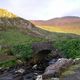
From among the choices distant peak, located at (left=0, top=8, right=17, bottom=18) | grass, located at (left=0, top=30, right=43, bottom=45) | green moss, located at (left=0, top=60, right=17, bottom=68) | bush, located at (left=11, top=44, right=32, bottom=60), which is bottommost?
grass, located at (left=0, top=30, right=43, bottom=45)

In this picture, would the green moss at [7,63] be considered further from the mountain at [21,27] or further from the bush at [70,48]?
the mountain at [21,27]

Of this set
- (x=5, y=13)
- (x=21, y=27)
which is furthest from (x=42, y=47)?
(x=5, y=13)

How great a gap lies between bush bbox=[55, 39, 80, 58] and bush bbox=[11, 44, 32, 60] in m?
12.5

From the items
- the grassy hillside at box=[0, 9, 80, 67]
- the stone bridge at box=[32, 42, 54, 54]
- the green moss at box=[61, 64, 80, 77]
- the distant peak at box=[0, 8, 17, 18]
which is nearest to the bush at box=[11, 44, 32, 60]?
the grassy hillside at box=[0, 9, 80, 67]

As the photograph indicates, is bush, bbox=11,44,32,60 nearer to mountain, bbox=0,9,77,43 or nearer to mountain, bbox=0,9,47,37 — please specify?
mountain, bbox=0,9,77,43

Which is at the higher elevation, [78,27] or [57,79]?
[57,79]

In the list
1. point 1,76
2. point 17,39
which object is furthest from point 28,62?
point 17,39

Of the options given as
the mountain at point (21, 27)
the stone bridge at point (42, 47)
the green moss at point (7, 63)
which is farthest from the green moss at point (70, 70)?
the mountain at point (21, 27)

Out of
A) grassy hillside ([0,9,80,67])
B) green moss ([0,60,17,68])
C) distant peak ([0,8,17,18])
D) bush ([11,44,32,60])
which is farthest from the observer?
distant peak ([0,8,17,18])

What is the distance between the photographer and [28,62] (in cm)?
7388

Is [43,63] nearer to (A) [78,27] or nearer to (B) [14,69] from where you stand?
(B) [14,69]

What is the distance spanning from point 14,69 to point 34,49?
8.52 metres

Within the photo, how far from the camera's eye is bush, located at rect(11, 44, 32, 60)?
73.5 metres

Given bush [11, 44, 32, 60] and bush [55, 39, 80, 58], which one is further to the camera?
bush [11, 44, 32, 60]
